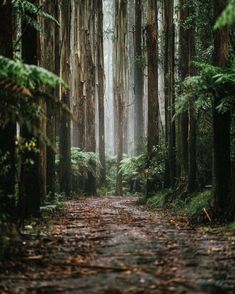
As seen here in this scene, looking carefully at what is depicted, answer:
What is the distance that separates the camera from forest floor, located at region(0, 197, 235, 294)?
383cm

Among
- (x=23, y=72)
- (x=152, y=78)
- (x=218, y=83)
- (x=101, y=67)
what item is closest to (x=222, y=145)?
(x=218, y=83)

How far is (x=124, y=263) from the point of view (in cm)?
468

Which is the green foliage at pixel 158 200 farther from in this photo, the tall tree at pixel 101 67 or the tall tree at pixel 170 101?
the tall tree at pixel 101 67

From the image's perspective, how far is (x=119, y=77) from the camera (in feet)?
72.3

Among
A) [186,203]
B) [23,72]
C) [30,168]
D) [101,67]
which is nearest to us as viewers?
[23,72]

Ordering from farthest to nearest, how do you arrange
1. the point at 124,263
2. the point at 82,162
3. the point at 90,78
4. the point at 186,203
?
the point at 90,78 < the point at 82,162 < the point at 186,203 < the point at 124,263

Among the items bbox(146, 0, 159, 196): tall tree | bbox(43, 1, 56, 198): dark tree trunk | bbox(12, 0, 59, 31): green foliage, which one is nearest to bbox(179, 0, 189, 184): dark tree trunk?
bbox(146, 0, 159, 196): tall tree

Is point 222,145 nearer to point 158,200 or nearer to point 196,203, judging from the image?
point 196,203

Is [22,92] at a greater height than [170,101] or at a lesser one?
lesser

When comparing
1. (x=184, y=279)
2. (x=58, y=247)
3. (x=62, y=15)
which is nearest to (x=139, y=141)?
(x=62, y=15)

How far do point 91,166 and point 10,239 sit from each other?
15.0 metres

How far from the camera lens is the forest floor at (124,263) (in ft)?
12.6

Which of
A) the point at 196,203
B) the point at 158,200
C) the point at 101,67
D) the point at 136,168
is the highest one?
the point at 101,67

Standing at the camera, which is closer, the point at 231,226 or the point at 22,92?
the point at 22,92
